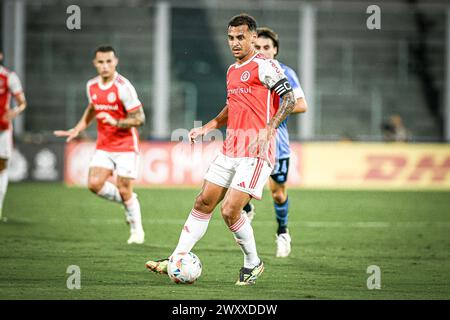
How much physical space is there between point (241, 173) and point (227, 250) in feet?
9.46

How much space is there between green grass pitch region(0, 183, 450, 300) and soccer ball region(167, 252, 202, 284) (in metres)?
0.09

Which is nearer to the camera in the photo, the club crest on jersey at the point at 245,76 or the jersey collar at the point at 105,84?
the club crest on jersey at the point at 245,76

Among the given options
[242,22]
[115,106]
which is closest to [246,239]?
[242,22]

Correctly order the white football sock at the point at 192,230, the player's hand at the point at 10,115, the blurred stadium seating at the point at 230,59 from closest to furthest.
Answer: the white football sock at the point at 192,230
the player's hand at the point at 10,115
the blurred stadium seating at the point at 230,59

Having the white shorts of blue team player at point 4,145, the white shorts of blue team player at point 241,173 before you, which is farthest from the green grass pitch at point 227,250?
the white shorts of blue team player at point 4,145

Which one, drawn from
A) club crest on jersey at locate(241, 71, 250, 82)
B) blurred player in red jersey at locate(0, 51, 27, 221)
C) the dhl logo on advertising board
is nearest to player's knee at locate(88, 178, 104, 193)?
blurred player in red jersey at locate(0, 51, 27, 221)

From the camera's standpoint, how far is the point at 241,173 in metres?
7.57

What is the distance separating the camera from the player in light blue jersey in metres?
9.72

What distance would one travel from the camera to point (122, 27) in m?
30.0

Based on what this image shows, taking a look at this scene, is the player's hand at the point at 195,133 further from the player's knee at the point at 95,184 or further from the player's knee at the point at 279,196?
the player's knee at the point at 95,184

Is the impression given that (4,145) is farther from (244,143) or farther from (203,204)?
(244,143)

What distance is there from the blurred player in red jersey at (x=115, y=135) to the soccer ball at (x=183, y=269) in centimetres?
323

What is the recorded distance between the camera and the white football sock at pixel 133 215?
1092 cm

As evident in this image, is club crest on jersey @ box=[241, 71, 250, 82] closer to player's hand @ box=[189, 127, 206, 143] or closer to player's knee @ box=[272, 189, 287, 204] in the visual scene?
player's hand @ box=[189, 127, 206, 143]
